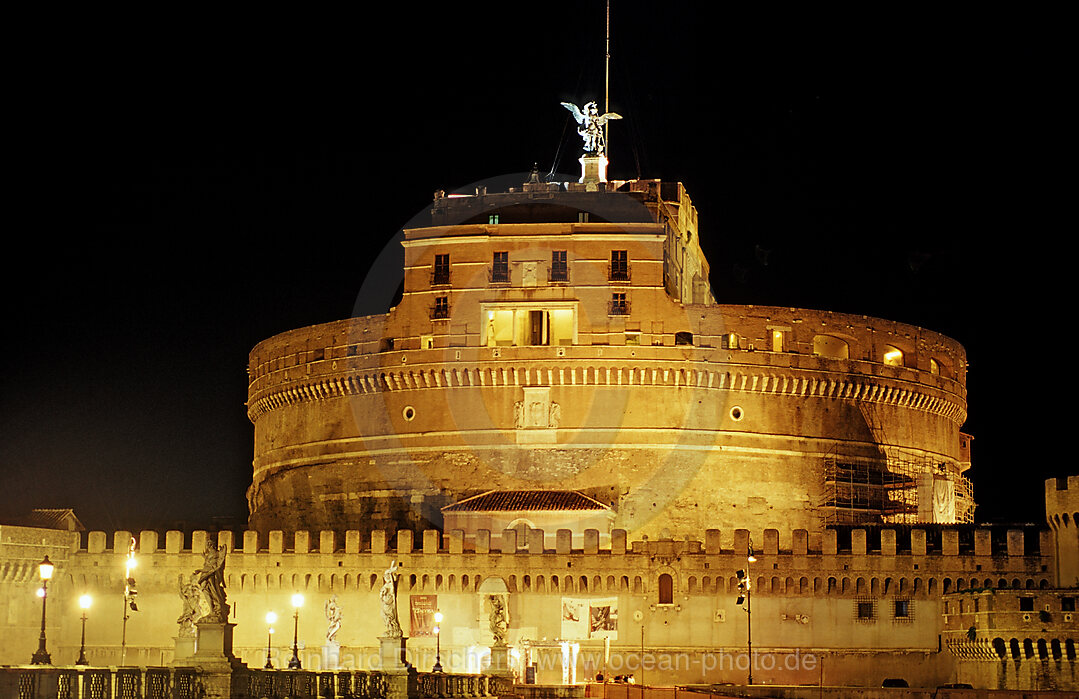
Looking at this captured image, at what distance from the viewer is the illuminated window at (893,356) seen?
2579 inches

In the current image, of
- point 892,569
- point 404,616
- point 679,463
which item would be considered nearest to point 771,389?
point 679,463

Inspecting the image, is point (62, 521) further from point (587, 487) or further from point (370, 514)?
point (587, 487)

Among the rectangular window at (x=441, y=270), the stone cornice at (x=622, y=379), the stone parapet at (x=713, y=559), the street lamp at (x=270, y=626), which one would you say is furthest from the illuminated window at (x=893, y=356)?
the street lamp at (x=270, y=626)

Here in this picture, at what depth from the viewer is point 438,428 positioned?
63.0 metres

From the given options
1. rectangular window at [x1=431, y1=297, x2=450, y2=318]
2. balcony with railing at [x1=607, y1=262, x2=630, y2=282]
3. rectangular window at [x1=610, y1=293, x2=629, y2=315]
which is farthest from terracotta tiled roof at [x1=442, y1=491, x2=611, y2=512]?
balcony with railing at [x1=607, y1=262, x2=630, y2=282]

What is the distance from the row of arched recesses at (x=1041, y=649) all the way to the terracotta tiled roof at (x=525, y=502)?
548 inches

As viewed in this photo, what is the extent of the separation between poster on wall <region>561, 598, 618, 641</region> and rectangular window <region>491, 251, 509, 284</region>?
1251 cm

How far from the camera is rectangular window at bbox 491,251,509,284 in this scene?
2478 inches

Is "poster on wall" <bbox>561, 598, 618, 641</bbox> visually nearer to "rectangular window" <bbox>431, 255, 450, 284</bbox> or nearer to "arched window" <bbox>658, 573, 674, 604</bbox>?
"arched window" <bbox>658, 573, 674, 604</bbox>

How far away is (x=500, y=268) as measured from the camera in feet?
207

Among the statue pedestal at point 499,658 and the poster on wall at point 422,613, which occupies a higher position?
the poster on wall at point 422,613

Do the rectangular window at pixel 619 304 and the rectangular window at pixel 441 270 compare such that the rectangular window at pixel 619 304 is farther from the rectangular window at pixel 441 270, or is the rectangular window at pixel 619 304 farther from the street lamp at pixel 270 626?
the street lamp at pixel 270 626

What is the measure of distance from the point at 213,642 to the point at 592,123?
124 feet

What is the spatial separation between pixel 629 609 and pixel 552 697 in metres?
8.69
